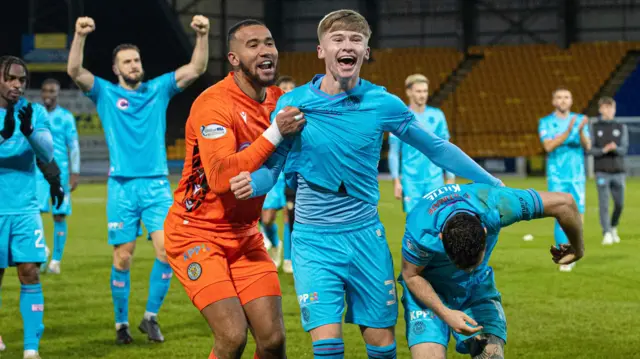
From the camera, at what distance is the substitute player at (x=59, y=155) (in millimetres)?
11250

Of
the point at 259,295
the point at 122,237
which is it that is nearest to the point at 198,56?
the point at 122,237

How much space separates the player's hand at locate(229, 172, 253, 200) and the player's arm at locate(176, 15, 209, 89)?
190 cm

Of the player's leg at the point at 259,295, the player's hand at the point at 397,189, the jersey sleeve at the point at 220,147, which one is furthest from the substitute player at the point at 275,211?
the jersey sleeve at the point at 220,147

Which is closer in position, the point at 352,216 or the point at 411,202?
the point at 352,216

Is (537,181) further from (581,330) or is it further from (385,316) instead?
(385,316)

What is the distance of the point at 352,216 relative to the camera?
4.55m

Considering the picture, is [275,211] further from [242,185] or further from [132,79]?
[242,185]

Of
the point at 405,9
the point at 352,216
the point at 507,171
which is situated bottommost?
the point at 507,171

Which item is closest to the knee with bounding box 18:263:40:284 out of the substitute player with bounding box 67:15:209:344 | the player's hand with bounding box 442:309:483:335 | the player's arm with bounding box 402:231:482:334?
the substitute player with bounding box 67:15:209:344

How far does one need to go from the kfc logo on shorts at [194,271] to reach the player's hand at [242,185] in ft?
2.08

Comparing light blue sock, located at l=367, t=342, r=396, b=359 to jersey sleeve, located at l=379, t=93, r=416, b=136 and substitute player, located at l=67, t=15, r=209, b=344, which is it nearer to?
jersey sleeve, located at l=379, t=93, r=416, b=136

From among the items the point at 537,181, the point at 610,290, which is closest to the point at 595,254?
the point at 610,290

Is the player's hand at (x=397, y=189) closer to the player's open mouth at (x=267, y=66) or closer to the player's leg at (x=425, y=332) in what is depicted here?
the player's leg at (x=425, y=332)

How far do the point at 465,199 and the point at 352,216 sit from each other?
22.0 inches
